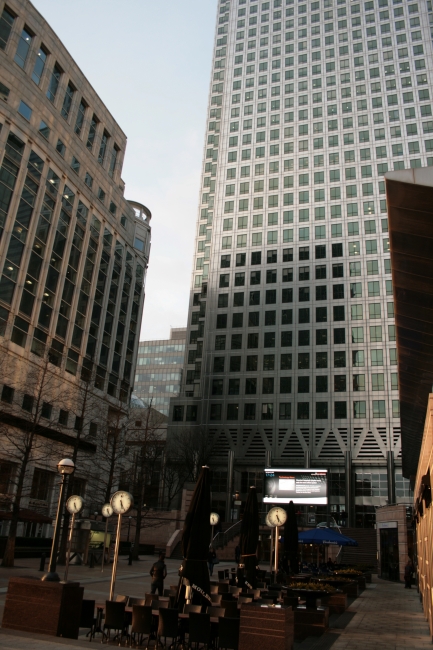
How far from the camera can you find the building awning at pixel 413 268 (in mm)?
7938

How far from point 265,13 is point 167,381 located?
86.6 metres

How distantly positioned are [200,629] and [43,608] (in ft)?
10.1

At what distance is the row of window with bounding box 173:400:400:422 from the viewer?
69.4 metres

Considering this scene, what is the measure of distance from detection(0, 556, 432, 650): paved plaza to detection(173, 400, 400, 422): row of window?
40.3 meters

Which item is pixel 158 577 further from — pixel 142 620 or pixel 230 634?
pixel 230 634

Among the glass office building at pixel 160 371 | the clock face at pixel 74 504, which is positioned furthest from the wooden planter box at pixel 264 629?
the glass office building at pixel 160 371

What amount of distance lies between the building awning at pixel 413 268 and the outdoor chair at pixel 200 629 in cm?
776

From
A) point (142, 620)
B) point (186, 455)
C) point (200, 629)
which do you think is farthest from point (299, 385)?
point (200, 629)

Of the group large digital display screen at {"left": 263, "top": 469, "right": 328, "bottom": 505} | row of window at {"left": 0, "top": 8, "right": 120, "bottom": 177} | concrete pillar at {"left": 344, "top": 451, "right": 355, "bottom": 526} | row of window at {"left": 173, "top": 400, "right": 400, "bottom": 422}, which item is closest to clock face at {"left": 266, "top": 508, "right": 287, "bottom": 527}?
large digital display screen at {"left": 263, "top": 469, "right": 328, "bottom": 505}

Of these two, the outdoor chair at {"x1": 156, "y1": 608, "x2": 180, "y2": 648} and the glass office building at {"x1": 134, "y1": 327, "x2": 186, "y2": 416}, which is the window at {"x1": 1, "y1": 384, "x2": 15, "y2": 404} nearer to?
the outdoor chair at {"x1": 156, "y1": 608, "x2": 180, "y2": 648}

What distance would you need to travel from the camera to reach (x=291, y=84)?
302 feet

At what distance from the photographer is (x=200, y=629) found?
1066 cm

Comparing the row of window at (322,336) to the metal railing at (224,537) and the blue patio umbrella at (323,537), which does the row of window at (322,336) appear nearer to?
the metal railing at (224,537)

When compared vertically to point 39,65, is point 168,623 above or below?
below
